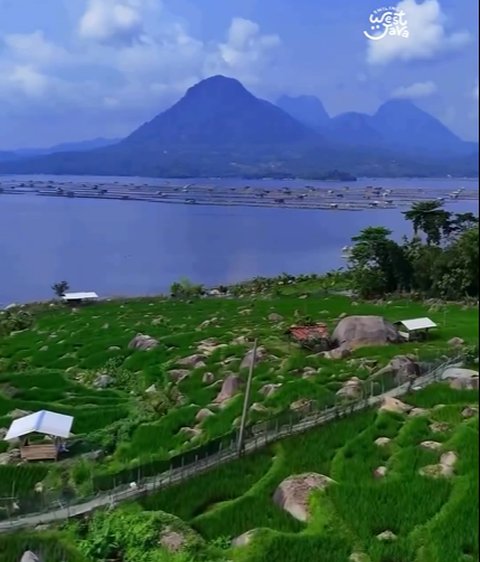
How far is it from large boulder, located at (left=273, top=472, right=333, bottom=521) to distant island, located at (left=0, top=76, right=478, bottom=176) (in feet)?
8.55

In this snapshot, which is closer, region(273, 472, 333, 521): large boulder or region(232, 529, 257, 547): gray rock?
region(232, 529, 257, 547): gray rock

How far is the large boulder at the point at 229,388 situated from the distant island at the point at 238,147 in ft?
6.84

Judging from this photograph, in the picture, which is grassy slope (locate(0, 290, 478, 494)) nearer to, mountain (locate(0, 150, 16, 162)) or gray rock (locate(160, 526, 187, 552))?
gray rock (locate(160, 526, 187, 552))

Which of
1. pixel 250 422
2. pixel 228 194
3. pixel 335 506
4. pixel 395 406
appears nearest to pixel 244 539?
pixel 335 506

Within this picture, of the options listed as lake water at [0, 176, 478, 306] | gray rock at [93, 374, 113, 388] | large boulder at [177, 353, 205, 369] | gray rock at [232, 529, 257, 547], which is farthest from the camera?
lake water at [0, 176, 478, 306]

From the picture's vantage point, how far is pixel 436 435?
3.61 metres

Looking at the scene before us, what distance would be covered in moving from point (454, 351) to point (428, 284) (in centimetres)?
44

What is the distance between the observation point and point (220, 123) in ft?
24.2

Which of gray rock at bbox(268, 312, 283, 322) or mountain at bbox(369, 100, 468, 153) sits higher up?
mountain at bbox(369, 100, 468, 153)

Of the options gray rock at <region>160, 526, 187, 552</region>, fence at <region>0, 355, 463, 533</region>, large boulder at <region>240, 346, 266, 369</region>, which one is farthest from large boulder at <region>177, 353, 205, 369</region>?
gray rock at <region>160, 526, 187, 552</region>

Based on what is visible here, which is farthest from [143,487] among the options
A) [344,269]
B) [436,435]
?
[344,269]

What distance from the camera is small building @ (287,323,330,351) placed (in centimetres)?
468

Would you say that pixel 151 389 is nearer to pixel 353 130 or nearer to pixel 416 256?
pixel 416 256

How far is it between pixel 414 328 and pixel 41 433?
2.40m
